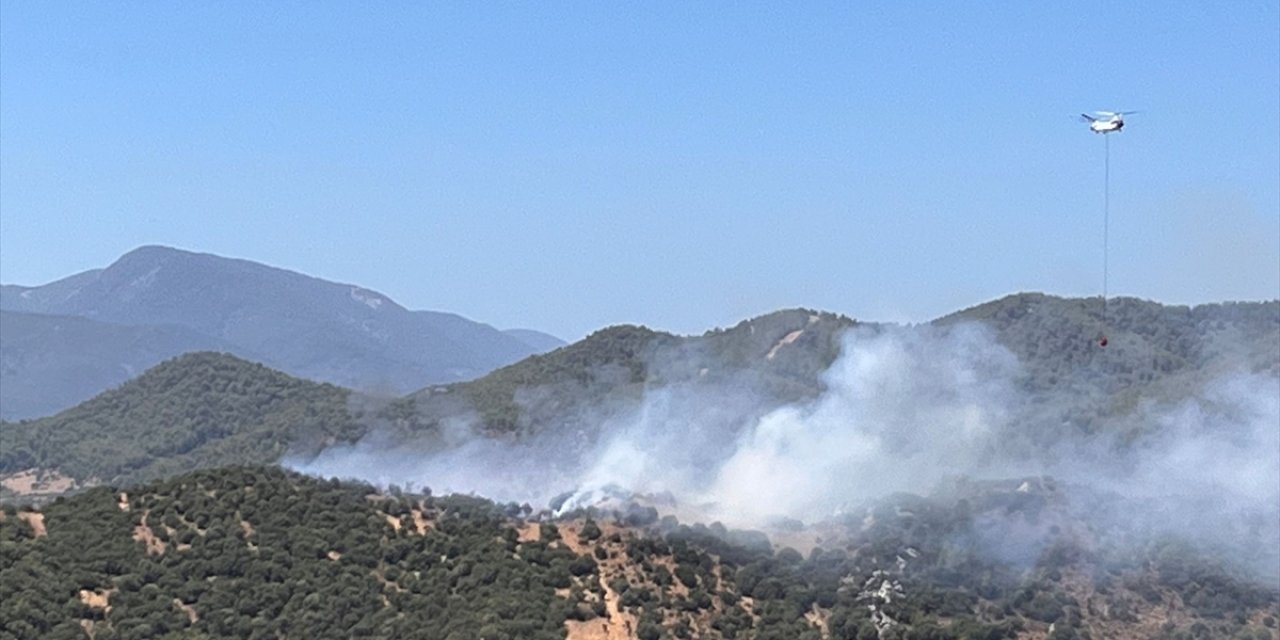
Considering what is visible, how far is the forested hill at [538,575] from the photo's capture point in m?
72.9

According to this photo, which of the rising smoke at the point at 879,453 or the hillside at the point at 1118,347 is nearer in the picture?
the rising smoke at the point at 879,453

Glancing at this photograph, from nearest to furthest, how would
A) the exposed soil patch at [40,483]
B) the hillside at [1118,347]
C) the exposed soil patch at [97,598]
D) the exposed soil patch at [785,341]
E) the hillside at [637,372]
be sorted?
the exposed soil patch at [97,598] → the hillside at [1118,347] → the hillside at [637,372] → the exposed soil patch at [785,341] → the exposed soil patch at [40,483]

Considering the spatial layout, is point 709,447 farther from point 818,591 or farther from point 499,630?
point 499,630

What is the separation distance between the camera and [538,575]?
78562 millimetres

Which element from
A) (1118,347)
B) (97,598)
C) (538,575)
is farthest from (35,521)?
(1118,347)

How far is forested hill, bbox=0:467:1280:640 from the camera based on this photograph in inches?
2869

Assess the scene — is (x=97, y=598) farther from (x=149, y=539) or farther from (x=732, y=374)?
(x=732, y=374)

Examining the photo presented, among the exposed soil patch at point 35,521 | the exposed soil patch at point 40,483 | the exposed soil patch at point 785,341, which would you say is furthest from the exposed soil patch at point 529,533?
the exposed soil patch at point 40,483

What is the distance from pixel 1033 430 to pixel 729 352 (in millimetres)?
55231

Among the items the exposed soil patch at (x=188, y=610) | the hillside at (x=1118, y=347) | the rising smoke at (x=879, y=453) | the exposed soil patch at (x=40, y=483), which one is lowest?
the exposed soil patch at (x=40, y=483)

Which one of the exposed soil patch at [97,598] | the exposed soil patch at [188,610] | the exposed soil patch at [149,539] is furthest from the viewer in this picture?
the exposed soil patch at [149,539]

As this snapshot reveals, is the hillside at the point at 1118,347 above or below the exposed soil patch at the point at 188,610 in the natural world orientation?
above

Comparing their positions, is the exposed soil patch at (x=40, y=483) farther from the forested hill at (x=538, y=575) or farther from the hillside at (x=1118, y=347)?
the forested hill at (x=538, y=575)

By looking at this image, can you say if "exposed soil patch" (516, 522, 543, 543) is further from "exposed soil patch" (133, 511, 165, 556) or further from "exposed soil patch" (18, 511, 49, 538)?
"exposed soil patch" (18, 511, 49, 538)
